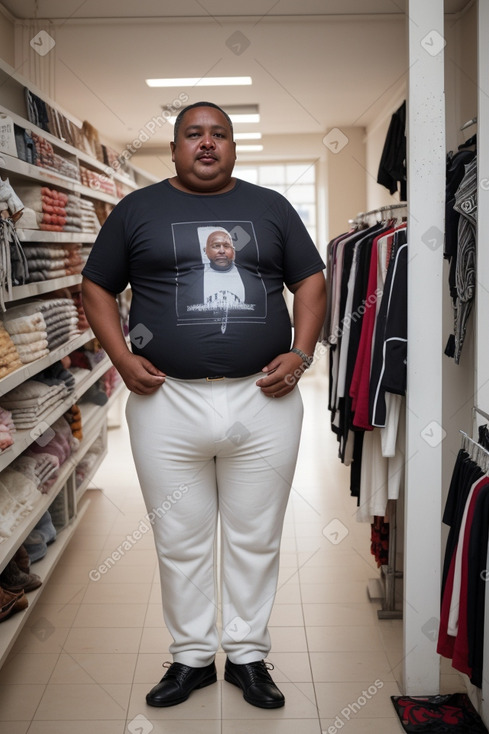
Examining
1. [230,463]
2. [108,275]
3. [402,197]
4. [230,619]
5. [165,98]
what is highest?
[165,98]

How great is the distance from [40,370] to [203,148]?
3.95ft

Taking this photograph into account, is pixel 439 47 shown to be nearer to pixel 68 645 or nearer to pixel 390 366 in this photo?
pixel 390 366

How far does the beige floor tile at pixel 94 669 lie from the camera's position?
111 inches

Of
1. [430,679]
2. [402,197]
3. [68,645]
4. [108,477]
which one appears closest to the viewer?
[430,679]

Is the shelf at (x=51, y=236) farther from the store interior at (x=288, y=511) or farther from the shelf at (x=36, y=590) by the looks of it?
the shelf at (x=36, y=590)

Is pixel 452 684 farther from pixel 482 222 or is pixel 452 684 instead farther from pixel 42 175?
pixel 42 175

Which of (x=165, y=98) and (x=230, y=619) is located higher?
(x=165, y=98)

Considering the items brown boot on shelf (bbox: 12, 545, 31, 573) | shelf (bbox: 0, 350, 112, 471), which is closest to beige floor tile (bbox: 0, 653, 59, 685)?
brown boot on shelf (bbox: 12, 545, 31, 573)

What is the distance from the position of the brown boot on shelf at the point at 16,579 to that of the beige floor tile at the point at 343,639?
110 centimetres

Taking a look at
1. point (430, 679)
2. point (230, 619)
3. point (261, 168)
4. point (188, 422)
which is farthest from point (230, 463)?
point (261, 168)

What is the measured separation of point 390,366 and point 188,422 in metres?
0.68

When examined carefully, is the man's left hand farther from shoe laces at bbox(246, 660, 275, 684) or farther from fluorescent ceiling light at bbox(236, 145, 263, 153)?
fluorescent ceiling light at bbox(236, 145, 263, 153)

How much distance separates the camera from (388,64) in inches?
249

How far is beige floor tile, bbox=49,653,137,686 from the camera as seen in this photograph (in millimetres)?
2811
